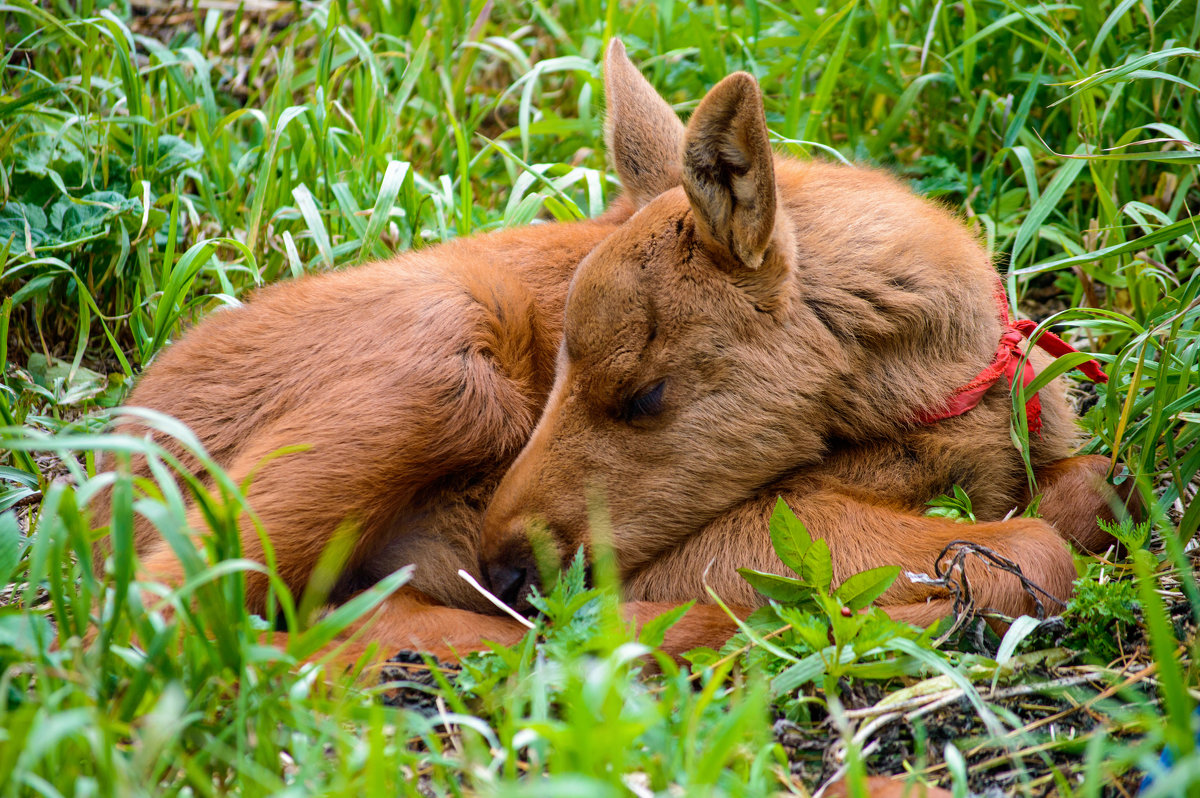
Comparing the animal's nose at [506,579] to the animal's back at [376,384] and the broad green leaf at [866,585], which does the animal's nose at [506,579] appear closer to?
the animal's back at [376,384]

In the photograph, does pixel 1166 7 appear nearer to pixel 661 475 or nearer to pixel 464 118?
pixel 661 475

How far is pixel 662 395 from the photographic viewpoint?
3.33 meters

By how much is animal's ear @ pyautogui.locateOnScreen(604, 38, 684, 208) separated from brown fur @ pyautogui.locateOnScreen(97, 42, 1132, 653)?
37 centimetres

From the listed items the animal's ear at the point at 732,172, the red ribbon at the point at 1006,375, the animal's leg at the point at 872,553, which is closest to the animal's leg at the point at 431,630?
the animal's leg at the point at 872,553

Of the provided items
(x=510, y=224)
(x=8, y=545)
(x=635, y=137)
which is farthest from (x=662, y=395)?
(x=8, y=545)

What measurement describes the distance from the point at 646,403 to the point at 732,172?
0.75m

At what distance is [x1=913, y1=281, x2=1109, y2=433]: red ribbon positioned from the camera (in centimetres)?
344

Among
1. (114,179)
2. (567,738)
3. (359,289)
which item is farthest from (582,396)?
(114,179)

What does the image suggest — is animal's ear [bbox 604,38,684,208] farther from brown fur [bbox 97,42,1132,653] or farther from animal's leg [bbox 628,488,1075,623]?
animal's leg [bbox 628,488,1075,623]

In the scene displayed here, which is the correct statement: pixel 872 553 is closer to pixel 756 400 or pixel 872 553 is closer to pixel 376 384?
pixel 756 400

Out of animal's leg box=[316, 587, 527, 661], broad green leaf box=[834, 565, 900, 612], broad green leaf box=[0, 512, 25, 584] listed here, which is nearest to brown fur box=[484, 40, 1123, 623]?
animal's leg box=[316, 587, 527, 661]

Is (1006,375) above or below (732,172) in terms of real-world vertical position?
below

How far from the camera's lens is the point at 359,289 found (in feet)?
11.9

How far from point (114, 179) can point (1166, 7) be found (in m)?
4.52
